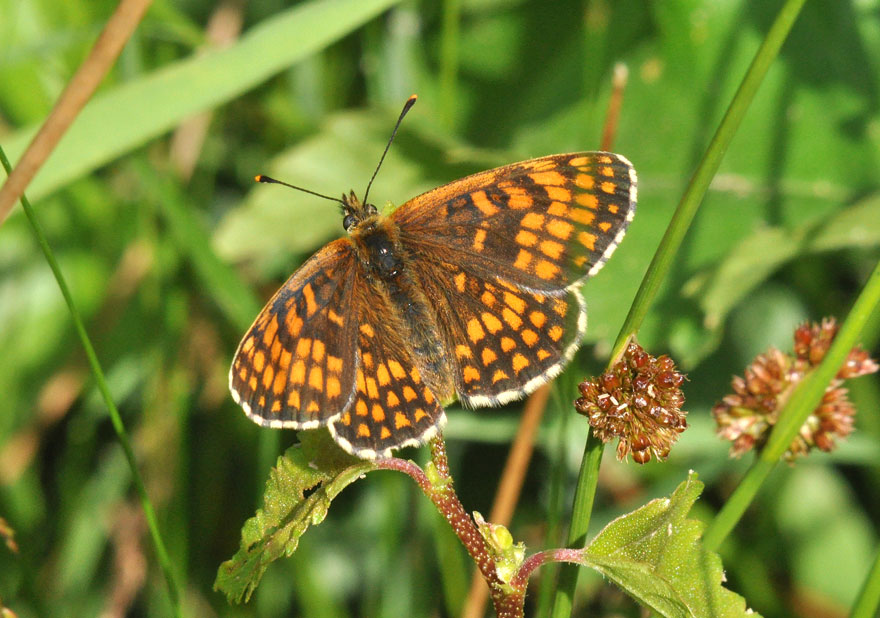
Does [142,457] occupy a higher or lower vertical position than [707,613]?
lower

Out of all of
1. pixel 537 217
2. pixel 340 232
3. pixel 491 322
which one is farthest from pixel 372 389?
pixel 340 232

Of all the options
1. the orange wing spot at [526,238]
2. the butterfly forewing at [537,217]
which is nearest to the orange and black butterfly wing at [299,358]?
the butterfly forewing at [537,217]

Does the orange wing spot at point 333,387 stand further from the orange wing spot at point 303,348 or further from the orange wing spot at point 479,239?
the orange wing spot at point 479,239

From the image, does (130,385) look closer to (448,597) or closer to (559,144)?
(448,597)

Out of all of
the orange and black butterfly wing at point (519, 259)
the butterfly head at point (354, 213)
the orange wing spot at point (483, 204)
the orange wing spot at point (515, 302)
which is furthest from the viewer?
the butterfly head at point (354, 213)

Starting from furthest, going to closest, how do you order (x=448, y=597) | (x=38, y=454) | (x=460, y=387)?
1. (x=38, y=454)
2. (x=448, y=597)
3. (x=460, y=387)

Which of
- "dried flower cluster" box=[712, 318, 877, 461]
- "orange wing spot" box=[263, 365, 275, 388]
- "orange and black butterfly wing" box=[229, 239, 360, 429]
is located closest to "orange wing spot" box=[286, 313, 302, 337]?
"orange and black butterfly wing" box=[229, 239, 360, 429]

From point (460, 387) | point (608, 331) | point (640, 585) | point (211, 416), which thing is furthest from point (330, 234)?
point (640, 585)
